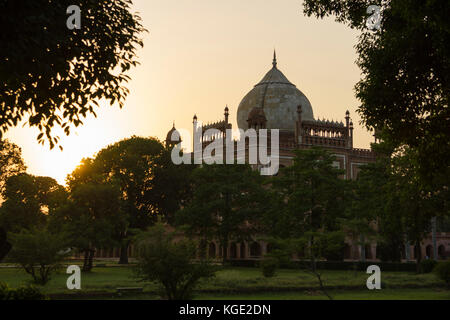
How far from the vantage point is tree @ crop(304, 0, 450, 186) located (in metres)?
16.5

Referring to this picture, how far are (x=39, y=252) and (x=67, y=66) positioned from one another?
15.8 m

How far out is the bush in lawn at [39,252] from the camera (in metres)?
28.6

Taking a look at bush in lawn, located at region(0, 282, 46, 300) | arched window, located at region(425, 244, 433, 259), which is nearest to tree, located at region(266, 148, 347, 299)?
bush in lawn, located at region(0, 282, 46, 300)

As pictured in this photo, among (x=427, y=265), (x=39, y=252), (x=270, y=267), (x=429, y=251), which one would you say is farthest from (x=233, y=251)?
(x=39, y=252)

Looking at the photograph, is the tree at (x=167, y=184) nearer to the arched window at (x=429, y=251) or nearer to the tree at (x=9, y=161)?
the tree at (x=9, y=161)

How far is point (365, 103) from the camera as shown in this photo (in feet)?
59.0

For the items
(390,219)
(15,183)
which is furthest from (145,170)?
(390,219)

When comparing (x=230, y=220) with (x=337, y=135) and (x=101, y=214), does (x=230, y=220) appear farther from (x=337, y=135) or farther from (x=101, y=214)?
(x=337, y=135)

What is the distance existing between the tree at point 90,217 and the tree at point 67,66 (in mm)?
25049

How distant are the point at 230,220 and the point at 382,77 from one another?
2851 cm

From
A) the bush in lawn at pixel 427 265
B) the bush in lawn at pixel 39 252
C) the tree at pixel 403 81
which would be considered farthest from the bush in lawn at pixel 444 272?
the bush in lawn at pixel 39 252

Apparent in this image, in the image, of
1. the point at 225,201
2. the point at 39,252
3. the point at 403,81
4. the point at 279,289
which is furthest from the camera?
the point at 225,201

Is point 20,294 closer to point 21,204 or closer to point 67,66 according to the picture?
point 67,66

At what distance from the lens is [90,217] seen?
43344mm
